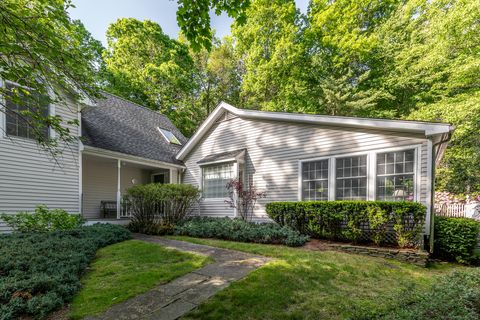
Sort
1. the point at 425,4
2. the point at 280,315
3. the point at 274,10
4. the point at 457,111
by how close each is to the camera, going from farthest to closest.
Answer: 1. the point at 274,10
2. the point at 425,4
3. the point at 457,111
4. the point at 280,315

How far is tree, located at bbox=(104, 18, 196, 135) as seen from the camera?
68.2 ft

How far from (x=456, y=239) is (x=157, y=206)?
30.1ft

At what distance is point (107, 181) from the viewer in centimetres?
1204

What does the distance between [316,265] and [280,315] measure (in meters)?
1.94

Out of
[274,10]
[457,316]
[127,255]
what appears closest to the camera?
[457,316]

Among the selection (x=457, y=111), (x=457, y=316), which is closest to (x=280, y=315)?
(x=457, y=316)

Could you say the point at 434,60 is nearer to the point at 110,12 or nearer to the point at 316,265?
the point at 316,265

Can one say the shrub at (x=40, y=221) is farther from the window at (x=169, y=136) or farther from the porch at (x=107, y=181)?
the window at (x=169, y=136)

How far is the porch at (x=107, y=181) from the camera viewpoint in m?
10.5

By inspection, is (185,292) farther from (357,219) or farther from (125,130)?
(125,130)

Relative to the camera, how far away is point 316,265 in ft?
15.3

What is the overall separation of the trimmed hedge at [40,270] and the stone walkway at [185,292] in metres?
0.87

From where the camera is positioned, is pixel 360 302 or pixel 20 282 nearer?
pixel 360 302

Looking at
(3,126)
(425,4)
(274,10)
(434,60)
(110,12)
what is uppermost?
(274,10)
